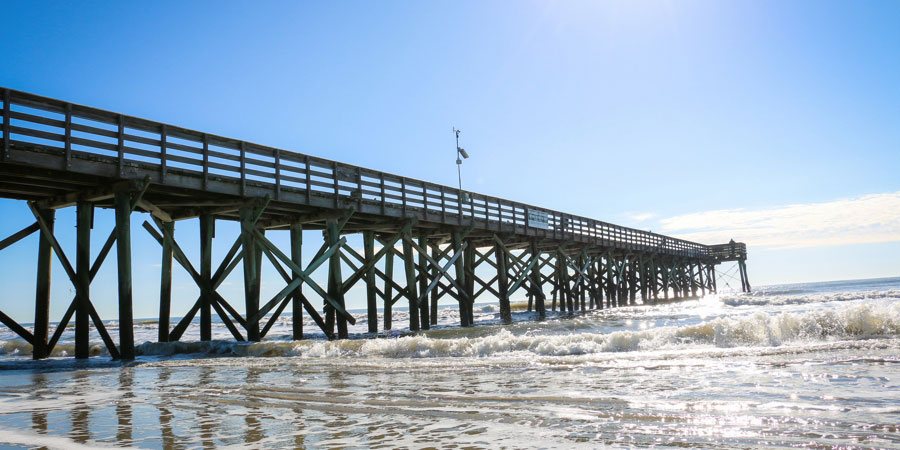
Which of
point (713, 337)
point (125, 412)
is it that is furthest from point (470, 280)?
point (125, 412)

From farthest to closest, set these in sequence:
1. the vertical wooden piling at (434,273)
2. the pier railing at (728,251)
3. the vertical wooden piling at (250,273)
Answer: the pier railing at (728,251)
the vertical wooden piling at (434,273)
the vertical wooden piling at (250,273)

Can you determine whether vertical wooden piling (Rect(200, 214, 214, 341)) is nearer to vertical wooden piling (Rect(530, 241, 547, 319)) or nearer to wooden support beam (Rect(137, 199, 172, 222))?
wooden support beam (Rect(137, 199, 172, 222))

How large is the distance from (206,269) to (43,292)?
3.01m

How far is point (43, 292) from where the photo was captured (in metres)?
11.8

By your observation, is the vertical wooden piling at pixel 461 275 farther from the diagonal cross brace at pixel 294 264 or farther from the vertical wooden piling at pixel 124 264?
the vertical wooden piling at pixel 124 264

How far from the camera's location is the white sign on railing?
2343 cm

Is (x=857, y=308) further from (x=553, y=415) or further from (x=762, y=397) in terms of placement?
(x=553, y=415)

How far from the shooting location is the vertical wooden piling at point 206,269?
13.1m

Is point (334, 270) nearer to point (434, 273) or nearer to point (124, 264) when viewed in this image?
point (434, 273)

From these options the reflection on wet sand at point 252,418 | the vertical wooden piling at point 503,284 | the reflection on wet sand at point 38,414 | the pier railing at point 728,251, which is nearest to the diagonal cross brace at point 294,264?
the reflection on wet sand at point 38,414

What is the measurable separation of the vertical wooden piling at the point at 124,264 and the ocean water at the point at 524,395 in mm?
1047

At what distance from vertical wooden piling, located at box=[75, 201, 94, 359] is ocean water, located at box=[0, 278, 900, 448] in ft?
3.39

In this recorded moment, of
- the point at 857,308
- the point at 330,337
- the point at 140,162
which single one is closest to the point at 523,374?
the point at 857,308

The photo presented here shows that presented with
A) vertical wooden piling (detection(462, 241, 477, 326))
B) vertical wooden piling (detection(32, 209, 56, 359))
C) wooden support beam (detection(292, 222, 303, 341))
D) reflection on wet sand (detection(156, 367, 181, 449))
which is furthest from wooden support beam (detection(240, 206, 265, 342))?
vertical wooden piling (detection(462, 241, 477, 326))
